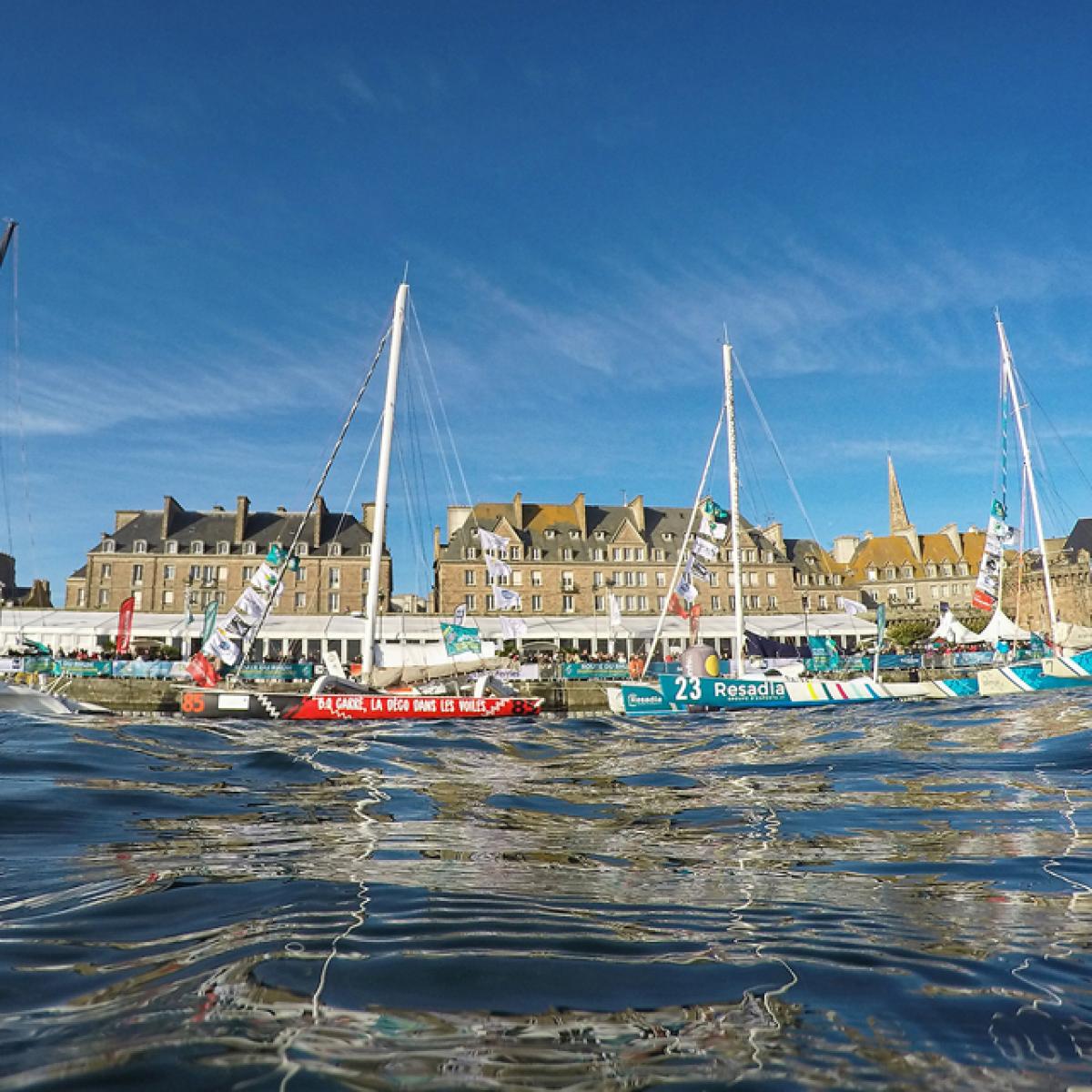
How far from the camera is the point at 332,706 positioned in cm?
2162

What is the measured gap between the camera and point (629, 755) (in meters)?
13.9

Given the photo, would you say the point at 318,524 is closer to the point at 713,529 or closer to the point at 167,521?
the point at 167,521

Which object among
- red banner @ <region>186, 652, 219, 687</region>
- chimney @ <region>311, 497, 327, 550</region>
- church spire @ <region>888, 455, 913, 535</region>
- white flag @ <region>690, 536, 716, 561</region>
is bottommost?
red banner @ <region>186, 652, 219, 687</region>

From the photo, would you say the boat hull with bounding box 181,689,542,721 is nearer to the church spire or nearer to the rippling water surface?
the rippling water surface

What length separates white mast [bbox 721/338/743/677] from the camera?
27297mm

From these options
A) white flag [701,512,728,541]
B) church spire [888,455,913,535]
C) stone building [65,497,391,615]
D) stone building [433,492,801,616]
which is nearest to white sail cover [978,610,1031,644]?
white flag [701,512,728,541]

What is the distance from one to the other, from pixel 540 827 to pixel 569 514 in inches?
2792

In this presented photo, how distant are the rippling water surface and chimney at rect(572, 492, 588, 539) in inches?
2623

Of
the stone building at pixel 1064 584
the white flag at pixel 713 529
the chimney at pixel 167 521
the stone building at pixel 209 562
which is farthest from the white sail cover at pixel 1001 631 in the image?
the chimney at pixel 167 521

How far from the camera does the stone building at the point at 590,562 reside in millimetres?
70188

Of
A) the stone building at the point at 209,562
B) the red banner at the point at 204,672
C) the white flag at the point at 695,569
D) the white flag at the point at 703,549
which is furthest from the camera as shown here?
the stone building at the point at 209,562

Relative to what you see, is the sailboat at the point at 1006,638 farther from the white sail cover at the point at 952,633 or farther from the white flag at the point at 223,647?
the white flag at the point at 223,647

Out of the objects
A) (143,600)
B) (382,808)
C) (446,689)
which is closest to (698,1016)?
(382,808)

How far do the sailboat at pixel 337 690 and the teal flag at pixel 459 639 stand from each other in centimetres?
39
